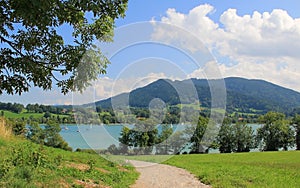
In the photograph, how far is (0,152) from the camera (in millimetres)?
12812

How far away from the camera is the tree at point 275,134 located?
79125 millimetres

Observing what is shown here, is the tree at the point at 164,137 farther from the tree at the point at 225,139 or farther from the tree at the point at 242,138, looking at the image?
the tree at the point at 242,138

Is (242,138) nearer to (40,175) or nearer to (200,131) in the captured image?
(200,131)

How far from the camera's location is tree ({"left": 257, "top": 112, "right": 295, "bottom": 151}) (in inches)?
3115

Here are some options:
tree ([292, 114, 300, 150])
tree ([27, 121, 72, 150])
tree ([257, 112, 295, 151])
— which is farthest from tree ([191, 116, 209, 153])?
tree ([292, 114, 300, 150])

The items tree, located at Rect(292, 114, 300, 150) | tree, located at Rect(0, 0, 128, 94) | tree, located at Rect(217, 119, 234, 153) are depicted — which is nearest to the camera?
tree, located at Rect(0, 0, 128, 94)

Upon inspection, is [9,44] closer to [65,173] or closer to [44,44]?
[44,44]

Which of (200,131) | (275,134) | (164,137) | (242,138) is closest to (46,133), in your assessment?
(200,131)

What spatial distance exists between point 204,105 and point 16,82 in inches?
429

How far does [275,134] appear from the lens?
81062mm

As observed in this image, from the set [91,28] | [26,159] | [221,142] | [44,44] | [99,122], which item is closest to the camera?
[44,44]

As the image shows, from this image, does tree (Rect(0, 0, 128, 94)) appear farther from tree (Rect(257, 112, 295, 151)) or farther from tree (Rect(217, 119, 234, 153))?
tree (Rect(257, 112, 295, 151))

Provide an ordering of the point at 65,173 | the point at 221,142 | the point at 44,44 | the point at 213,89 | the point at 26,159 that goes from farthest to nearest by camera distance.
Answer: the point at 221,142 < the point at 213,89 < the point at 65,173 < the point at 26,159 < the point at 44,44

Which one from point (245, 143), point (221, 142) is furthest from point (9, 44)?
point (245, 143)
